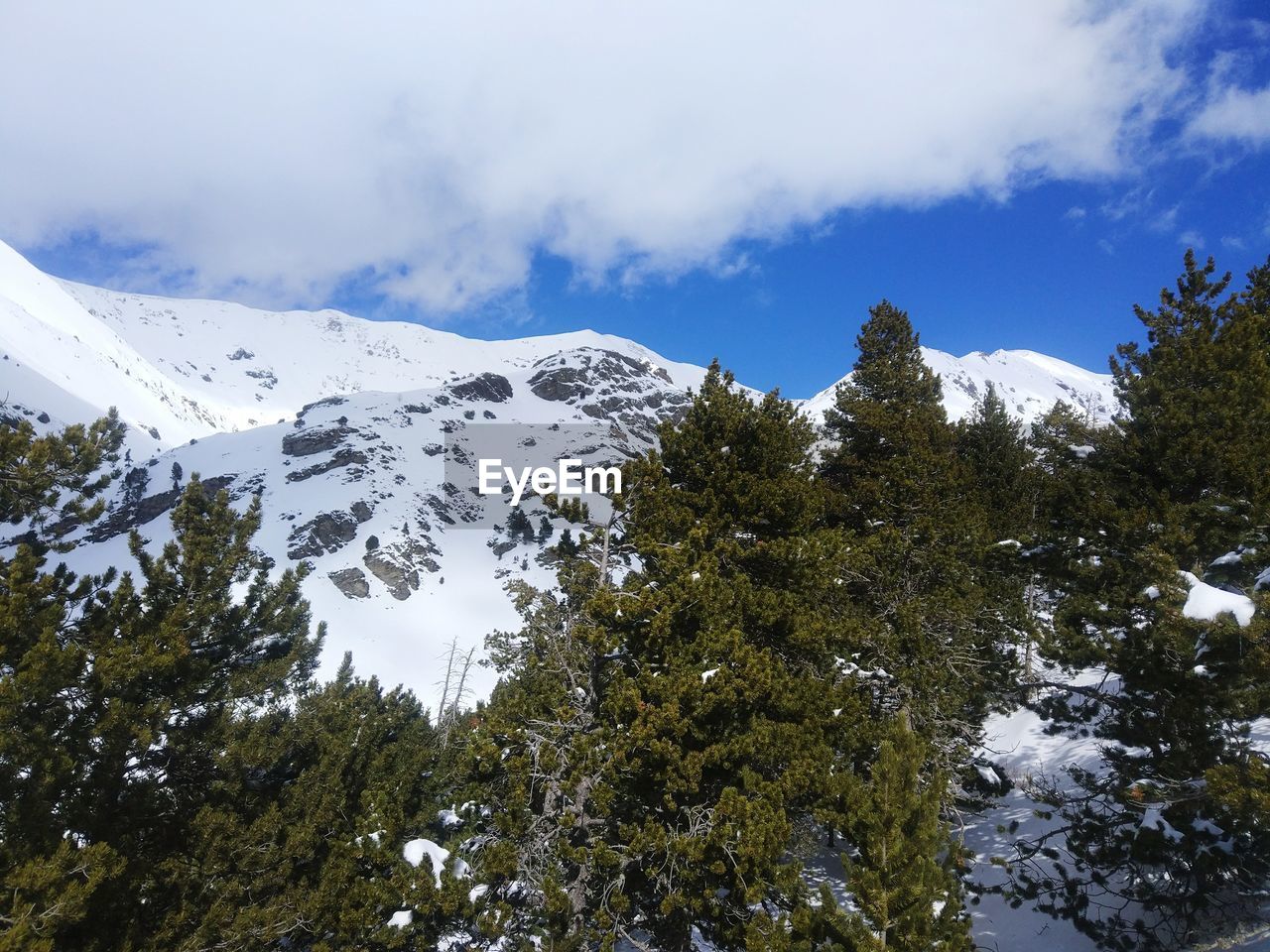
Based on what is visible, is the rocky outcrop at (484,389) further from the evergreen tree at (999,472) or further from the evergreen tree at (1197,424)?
the evergreen tree at (1197,424)

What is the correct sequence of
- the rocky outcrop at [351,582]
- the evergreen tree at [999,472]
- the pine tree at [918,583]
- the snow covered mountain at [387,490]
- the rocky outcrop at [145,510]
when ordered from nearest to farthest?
the pine tree at [918,583], the evergreen tree at [999,472], the snow covered mountain at [387,490], the rocky outcrop at [351,582], the rocky outcrop at [145,510]

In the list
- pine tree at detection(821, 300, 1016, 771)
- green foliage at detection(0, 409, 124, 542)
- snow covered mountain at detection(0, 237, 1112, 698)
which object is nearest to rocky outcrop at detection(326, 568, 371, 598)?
snow covered mountain at detection(0, 237, 1112, 698)

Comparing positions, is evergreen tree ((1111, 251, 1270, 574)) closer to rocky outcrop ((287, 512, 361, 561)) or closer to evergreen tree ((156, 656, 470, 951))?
evergreen tree ((156, 656, 470, 951))

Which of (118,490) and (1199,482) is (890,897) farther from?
(118,490)

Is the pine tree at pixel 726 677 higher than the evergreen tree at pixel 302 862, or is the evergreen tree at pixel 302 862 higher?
the pine tree at pixel 726 677

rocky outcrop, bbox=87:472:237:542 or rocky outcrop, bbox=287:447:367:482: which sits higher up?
rocky outcrop, bbox=287:447:367:482

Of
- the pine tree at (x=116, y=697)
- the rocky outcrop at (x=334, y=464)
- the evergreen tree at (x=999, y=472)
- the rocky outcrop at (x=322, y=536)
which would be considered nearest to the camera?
the pine tree at (x=116, y=697)

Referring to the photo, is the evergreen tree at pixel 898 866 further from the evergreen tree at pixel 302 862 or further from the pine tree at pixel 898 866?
the evergreen tree at pixel 302 862

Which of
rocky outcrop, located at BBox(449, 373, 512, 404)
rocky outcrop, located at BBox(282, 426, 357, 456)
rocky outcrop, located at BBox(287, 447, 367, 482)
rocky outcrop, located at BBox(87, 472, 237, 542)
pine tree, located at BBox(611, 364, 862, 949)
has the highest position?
rocky outcrop, located at BBox(449, 373, 512, 404)

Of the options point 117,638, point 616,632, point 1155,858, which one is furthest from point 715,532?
point 117,638

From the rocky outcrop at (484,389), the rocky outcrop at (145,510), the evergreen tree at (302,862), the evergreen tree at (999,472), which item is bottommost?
the evergreen tree at (302,862)

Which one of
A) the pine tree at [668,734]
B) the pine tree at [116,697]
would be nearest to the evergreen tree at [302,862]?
the pine tree at [116,697]

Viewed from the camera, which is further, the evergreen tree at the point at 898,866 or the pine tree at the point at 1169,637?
the pine tree at the point at 1169,637

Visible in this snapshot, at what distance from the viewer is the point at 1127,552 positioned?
1186cm
